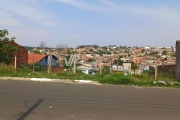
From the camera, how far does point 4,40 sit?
2180cm

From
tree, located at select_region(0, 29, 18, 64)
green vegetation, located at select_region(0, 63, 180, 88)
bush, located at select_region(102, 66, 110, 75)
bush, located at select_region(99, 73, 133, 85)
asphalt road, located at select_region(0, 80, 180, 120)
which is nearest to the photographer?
asphalt road, located at select_region(0, 80, 180, 120)

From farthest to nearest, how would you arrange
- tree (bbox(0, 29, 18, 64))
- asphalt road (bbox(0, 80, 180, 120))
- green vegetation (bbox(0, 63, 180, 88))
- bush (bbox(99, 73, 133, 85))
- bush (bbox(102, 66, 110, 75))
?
tree (bbox(0, 29, 18, 64)), bush (bbox(102, 66, 110, 75)), bush (bbox(99, 73, 133, 85)), green vegetation (bbox(0, 63, 180, 88)), asphalt road (bbox(0, 80, 180, 120))

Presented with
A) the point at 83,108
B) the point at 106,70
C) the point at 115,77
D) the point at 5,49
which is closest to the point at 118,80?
the point at 115,77

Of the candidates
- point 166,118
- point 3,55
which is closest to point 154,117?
point 166,118

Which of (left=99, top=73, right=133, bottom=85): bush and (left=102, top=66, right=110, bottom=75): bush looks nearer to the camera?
(left=99, top=73, right=133, bottom=85): bush

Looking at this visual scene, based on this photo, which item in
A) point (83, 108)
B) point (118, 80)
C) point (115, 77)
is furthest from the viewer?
point (115, 77)

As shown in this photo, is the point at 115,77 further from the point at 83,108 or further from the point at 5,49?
the point at 5,49

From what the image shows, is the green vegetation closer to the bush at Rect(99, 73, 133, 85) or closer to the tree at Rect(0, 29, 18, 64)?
the bush at Rect(99, 73, 133, 85)

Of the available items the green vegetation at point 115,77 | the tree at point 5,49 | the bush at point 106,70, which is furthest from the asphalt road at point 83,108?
the tree at point 5,49

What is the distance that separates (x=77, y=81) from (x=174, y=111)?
7.81 m

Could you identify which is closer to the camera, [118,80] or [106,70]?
[118,80]

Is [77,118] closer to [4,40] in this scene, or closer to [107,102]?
[107,102]

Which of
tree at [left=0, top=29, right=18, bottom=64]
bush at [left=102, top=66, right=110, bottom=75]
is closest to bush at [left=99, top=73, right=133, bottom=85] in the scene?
bush at [left=102, top=66, right=110, bottom=75]

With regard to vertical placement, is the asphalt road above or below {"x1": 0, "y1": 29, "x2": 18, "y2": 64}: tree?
below
